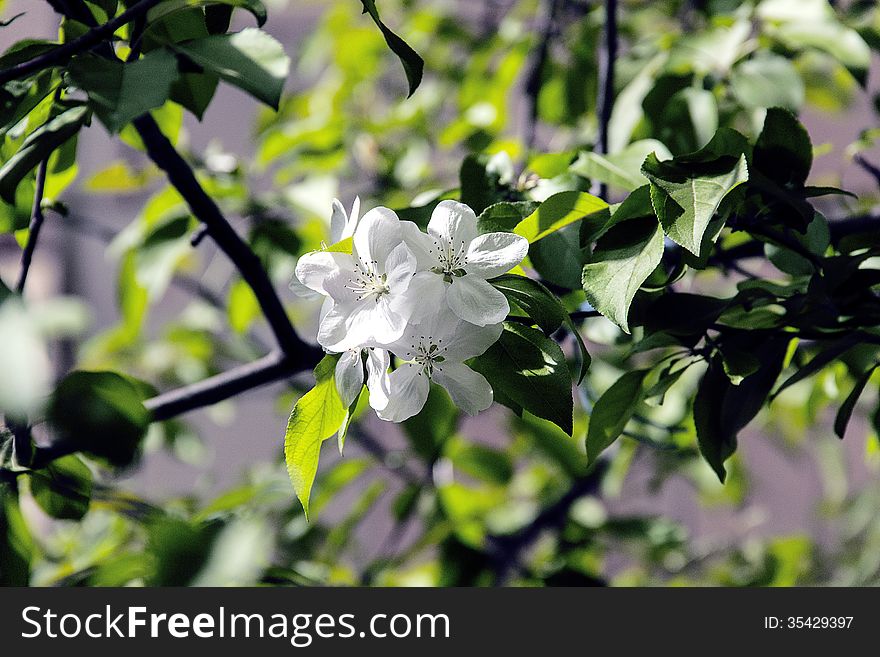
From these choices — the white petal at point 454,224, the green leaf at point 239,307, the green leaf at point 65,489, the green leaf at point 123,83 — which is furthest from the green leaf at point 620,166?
the green leaf at point 239,307

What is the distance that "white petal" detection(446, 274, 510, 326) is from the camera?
33cm

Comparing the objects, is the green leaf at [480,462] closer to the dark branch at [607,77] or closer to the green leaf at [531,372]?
the dark branch at [607,77]

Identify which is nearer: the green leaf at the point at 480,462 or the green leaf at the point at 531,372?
the green leaf at the point at 531,372

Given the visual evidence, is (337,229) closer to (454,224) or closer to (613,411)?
(454,224)

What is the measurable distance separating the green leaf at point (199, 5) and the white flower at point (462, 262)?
146 millimetres

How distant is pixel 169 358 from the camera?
4.31 ft

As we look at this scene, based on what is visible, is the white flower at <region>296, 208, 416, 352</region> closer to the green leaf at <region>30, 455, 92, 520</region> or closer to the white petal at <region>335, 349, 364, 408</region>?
the white petal at <region>335, 349, 364, 408</region>

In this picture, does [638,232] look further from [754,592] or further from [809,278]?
[754,592]

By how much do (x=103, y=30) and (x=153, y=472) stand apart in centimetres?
211

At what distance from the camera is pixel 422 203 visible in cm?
51

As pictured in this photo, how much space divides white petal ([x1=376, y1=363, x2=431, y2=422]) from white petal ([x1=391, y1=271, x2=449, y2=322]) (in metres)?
0.03

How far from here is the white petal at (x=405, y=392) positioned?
35cm

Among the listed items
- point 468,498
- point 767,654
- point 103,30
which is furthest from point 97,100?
point 468,498

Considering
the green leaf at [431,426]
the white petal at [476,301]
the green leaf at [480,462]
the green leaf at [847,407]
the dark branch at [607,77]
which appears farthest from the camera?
the green leaf at [480,462]
